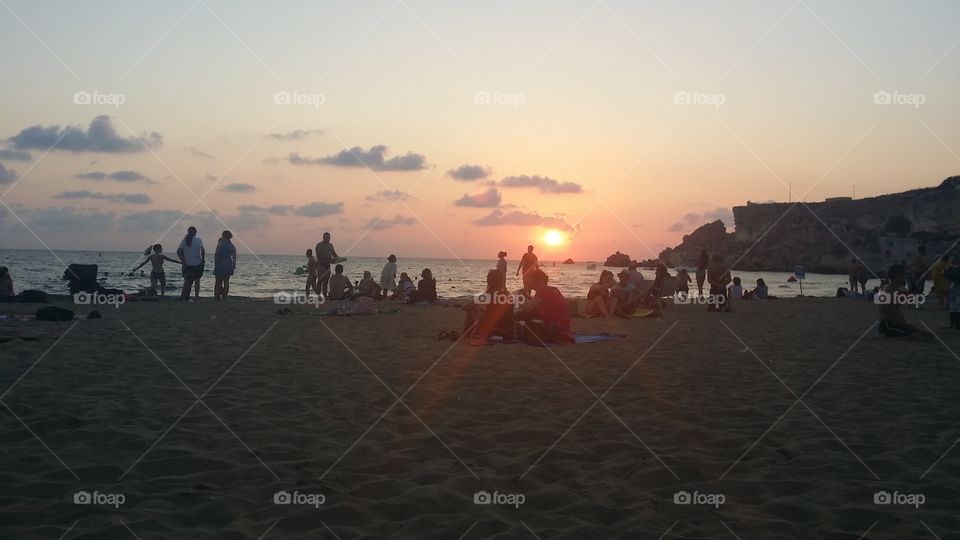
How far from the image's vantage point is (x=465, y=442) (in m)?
5.07

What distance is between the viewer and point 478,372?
8047mm

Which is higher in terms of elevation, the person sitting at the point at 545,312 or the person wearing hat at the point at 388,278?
the person wearing hat at the point at 388,278

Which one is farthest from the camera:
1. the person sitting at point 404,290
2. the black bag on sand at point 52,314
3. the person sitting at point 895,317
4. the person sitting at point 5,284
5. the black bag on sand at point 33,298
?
the person sitting at point 404,290

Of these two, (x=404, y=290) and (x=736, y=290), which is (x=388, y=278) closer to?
(x=404, y=290)

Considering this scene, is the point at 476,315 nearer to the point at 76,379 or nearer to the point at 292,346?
the point at 292,346

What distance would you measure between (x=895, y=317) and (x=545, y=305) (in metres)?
6.61

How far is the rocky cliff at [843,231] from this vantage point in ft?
279

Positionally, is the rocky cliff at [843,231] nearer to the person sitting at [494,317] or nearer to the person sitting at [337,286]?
the person sitting at [337,286]

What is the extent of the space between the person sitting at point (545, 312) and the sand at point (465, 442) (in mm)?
1000

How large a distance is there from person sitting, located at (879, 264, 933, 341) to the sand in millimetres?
2080

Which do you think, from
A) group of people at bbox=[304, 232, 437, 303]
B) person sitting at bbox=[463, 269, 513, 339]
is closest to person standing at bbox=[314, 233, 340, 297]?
group of people at bbox=[304, 232, 437, 303]

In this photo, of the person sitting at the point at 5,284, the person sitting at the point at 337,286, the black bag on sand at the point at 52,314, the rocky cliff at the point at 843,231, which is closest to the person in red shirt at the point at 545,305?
the black bag on sand at the point at 52,314

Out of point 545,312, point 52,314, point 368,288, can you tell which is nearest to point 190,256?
point 368,288

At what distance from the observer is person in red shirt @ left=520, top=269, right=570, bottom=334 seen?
34.8 ft
